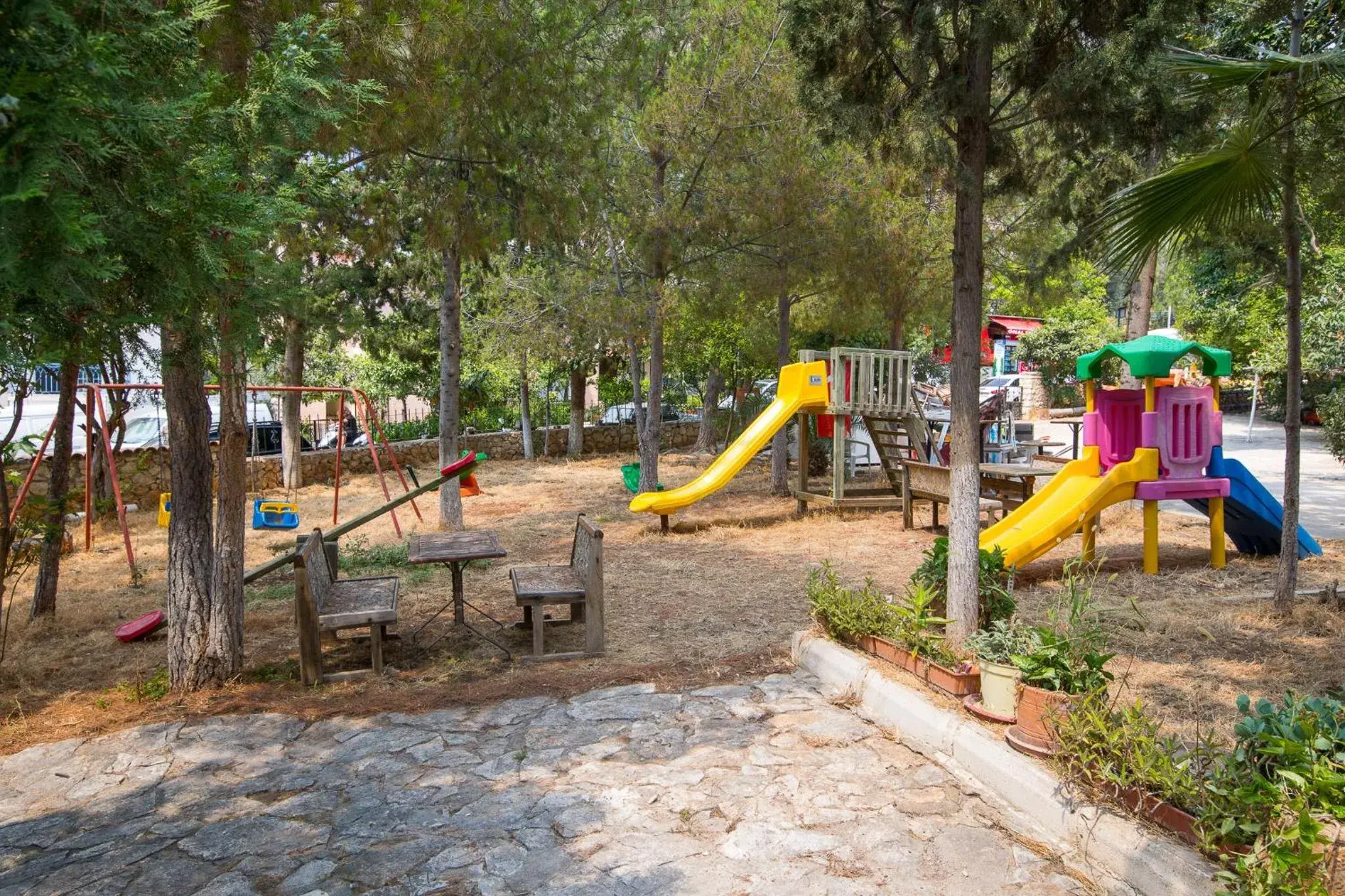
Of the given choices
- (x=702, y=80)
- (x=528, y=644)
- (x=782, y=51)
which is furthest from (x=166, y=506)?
(x=782, y=51)

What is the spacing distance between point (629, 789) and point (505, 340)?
12968 mm

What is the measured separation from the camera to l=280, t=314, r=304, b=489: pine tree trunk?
15.6m

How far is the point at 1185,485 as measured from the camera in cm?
793

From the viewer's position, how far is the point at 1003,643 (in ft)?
13.1

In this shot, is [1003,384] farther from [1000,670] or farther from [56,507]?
[56,507]

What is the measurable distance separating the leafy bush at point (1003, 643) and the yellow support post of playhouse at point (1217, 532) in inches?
203

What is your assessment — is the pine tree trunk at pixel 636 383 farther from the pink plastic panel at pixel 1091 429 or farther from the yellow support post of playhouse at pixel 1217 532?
the yellow support post of playhouse at pixel 1217 532

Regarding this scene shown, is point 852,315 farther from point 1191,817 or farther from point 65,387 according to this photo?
point 1191,817

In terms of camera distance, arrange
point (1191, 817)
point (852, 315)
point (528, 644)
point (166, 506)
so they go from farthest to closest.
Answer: point (852, 315), point (166, 506), point (528, 644), point (1191, 817)

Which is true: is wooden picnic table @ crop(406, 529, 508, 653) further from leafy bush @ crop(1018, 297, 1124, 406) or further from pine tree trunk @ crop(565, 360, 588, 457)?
leafy bush @ crop(1018, 297, 1124, 406)

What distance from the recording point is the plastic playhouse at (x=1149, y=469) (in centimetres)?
764

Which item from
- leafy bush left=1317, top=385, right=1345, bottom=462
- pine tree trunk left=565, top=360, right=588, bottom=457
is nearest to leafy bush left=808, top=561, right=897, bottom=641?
leafy bush left=1317, top=385, right=1345, bottom=462

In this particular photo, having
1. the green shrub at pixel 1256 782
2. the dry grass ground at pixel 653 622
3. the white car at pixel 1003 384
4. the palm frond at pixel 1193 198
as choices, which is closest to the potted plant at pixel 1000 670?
the green shrub at pixel 1256 782

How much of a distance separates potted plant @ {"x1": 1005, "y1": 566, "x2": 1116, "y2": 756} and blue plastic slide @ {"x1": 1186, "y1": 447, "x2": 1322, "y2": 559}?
545 centimetres
